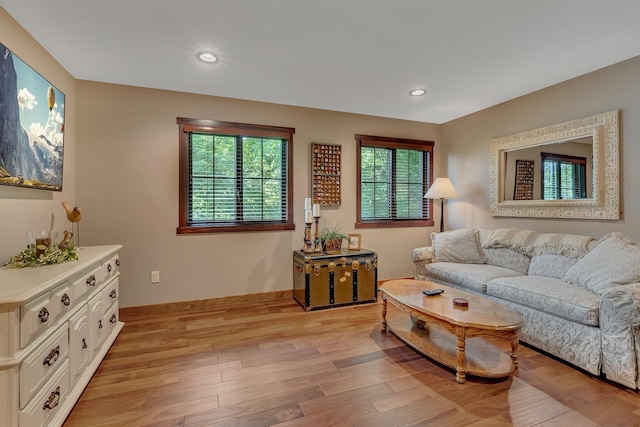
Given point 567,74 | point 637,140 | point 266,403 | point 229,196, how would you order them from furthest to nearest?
point 229,196 < point 567,74 < point 637,140 < point 266,403

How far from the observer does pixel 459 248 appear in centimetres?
354

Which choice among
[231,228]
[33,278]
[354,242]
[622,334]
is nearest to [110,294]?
[33,278]

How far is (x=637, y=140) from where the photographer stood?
2.52 metres

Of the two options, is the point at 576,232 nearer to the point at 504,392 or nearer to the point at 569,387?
the point at 569,387

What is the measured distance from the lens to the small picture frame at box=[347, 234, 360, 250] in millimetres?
3779

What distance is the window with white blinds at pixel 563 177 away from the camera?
290 centimetres

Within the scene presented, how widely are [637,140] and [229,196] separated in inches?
154

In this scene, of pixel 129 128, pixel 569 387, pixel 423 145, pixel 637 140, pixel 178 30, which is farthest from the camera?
pixel 423 145

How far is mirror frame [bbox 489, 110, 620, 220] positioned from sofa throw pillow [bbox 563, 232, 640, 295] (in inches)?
15.6

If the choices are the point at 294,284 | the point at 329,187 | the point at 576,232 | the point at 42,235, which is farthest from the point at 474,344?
the point at 42,235

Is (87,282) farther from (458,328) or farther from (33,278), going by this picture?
(458,328)

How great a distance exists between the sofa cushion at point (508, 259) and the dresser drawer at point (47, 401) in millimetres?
3823

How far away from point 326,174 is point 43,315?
300 centimetres

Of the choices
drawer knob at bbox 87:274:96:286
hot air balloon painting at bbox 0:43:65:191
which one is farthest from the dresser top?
hot air balloon painting at bbox 0:43:65:191
